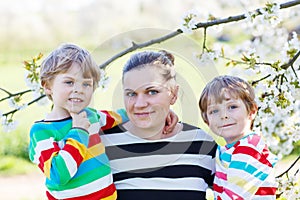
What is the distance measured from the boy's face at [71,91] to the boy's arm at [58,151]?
73 mm

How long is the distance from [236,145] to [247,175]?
109 mm

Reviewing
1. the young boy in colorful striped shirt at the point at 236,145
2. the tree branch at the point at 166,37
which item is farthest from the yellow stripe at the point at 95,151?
the tree branch at the point at 166,37

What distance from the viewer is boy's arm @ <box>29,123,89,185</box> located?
1.83 metres

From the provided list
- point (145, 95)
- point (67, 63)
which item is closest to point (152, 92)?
point (145, 95)

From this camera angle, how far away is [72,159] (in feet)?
6.01

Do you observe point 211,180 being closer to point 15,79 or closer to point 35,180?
point 35,180

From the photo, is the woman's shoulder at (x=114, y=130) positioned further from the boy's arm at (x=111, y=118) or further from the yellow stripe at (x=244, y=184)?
the yellow stripe at (x=244, y=184)

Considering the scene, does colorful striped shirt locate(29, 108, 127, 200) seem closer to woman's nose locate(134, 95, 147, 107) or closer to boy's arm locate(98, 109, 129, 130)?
boy's arm locate(98, 109, 129, 130)

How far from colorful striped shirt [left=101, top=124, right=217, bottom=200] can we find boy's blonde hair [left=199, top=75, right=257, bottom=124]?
0.44ft

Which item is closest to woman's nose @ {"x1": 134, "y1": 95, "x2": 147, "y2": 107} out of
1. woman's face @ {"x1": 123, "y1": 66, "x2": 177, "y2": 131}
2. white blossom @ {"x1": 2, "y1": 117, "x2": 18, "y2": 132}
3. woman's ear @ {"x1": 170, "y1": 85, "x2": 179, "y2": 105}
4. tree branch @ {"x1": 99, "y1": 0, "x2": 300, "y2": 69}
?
woman's face @ {"x1": 123, "y1": 66, "x2": 177, "y2": 131}

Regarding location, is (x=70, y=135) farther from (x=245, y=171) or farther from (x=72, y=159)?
(x=245, y=171)

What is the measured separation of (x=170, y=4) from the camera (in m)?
20.7

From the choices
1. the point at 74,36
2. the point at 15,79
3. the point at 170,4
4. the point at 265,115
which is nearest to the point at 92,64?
the point at 265,115

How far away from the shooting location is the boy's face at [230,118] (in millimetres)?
2010
